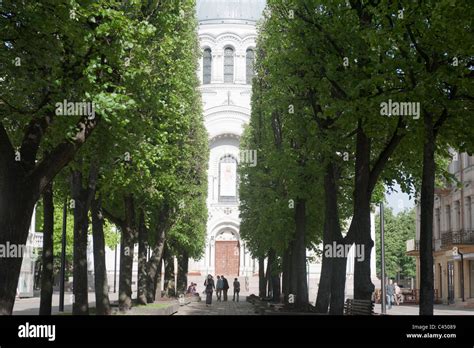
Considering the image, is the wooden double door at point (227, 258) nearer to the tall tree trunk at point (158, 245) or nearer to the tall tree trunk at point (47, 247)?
the tall tree trunk at point (158, 245)

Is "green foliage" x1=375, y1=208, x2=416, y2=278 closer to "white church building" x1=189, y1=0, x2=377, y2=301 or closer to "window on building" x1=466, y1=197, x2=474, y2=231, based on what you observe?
"white church building" x1=189, y1=0, x2=377, y2=301

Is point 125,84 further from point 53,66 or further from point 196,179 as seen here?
point 196,179

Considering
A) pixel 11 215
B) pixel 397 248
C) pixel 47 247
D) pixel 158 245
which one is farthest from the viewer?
pixel 397 248

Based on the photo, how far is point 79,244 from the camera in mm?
21688

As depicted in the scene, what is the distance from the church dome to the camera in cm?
9500

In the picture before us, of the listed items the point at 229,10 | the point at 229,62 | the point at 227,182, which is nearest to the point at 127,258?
the point at 227,182

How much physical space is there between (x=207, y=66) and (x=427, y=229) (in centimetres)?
8007

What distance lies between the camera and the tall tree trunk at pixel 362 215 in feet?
61.2

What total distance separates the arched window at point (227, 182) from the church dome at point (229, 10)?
18.4m

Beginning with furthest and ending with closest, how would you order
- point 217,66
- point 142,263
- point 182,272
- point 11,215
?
point 217,66 < point 182,272 < point 142,263 < point 11,215

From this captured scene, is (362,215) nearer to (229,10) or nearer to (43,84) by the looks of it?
(43,84)

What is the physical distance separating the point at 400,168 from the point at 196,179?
1919 centimetres

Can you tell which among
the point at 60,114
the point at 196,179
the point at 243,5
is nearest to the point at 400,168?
the point at 60,114

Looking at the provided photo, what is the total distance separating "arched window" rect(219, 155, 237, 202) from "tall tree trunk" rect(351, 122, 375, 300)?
229 ft
